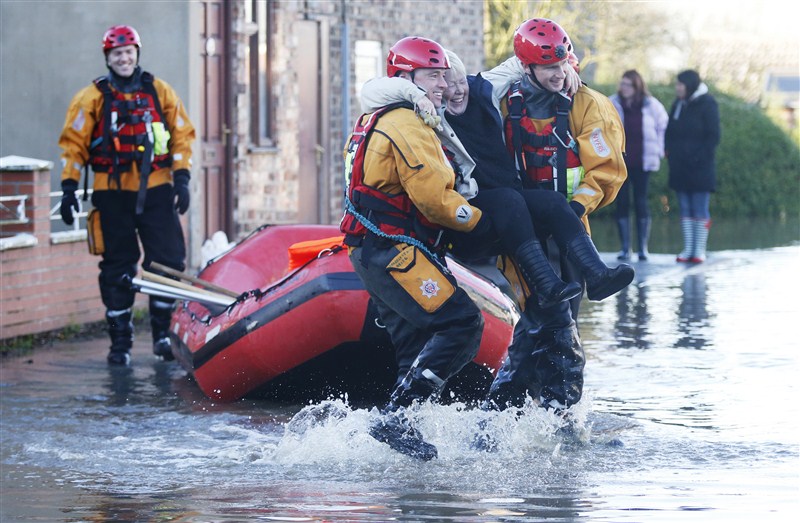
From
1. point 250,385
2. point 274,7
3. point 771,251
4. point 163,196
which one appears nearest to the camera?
point 250,385

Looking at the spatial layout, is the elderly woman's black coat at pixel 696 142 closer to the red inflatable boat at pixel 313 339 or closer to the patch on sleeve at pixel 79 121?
the patch on sleeve at pixel 79 121

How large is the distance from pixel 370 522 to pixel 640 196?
11.5 m

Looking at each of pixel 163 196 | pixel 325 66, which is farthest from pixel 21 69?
pixel 325 66

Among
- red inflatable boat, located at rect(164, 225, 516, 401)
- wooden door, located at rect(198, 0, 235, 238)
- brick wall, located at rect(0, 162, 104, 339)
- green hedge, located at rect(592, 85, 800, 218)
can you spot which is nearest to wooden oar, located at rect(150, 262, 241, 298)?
red inflatable boat, located at rect(164, 225, 516, 401)

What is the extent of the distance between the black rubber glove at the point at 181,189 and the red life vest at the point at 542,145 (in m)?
3.37

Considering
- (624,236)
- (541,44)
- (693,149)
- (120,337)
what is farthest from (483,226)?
(624,236)

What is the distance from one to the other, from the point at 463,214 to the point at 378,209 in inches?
15.1

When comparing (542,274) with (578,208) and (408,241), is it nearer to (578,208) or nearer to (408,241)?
(578,208)

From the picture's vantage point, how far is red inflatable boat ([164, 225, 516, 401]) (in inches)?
322

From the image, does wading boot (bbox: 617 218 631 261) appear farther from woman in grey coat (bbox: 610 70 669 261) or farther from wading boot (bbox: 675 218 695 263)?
wading boot (bbox: 675 218 695 263)

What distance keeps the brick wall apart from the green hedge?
13429 mm

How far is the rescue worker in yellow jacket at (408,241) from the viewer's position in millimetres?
6770

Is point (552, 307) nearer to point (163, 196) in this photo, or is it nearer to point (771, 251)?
point (163, 196)

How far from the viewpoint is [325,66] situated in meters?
17.1
